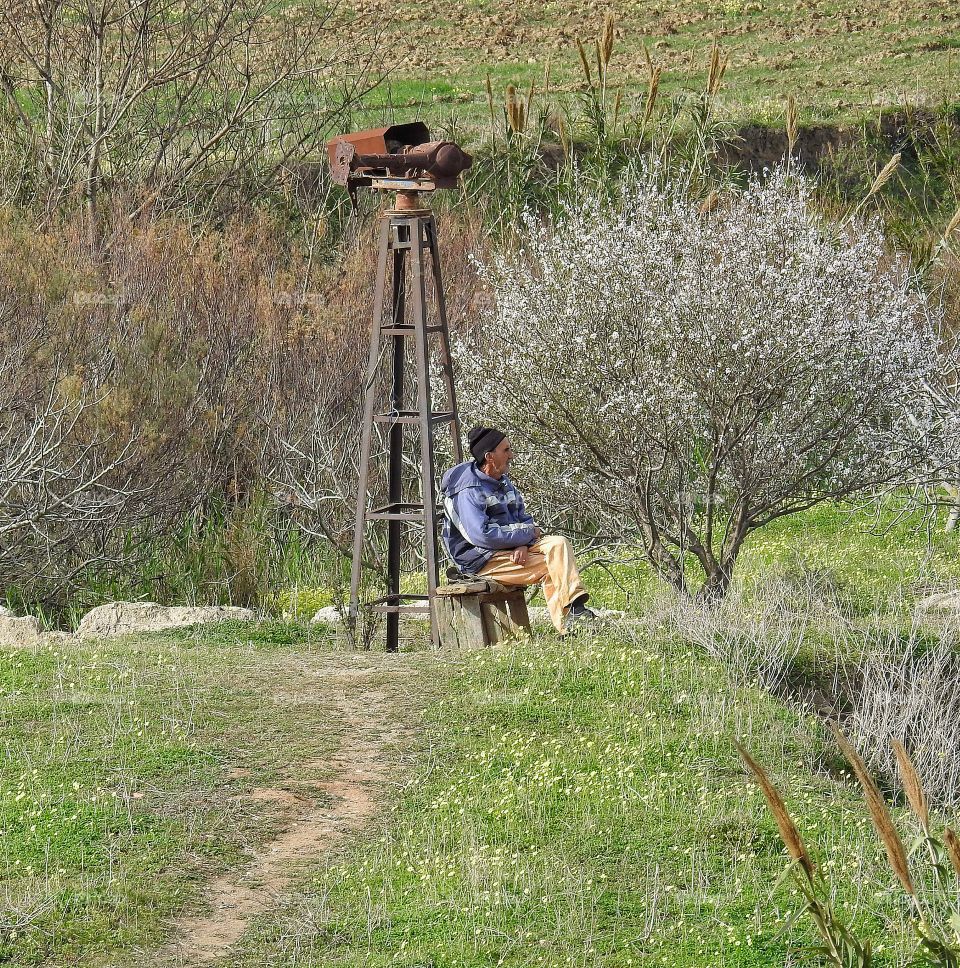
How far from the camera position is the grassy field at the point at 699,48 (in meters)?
25.7

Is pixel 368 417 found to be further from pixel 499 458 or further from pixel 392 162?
pixel 392 162

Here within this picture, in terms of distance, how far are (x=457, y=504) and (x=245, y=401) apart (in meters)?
4.71

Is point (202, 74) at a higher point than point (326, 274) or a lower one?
higher

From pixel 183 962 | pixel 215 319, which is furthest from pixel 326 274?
pixel 183 962

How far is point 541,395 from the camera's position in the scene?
31.2ft

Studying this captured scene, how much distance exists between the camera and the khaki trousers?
8055 mm

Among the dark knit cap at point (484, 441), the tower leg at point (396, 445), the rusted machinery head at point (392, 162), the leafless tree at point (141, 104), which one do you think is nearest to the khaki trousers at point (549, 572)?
the dark knit cap at point (484, 441)

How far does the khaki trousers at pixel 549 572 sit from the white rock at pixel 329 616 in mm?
1698

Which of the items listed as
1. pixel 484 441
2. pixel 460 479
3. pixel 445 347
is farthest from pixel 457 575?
pixel 445 347

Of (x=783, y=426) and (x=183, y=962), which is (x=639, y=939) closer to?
(x=183, y=962)

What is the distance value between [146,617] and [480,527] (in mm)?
2638

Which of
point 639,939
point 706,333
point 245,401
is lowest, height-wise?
point 245,401

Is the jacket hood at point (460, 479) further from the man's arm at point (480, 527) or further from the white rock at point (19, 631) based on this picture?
the white rock at point (19, 631)

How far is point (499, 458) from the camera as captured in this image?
8.07 meters
